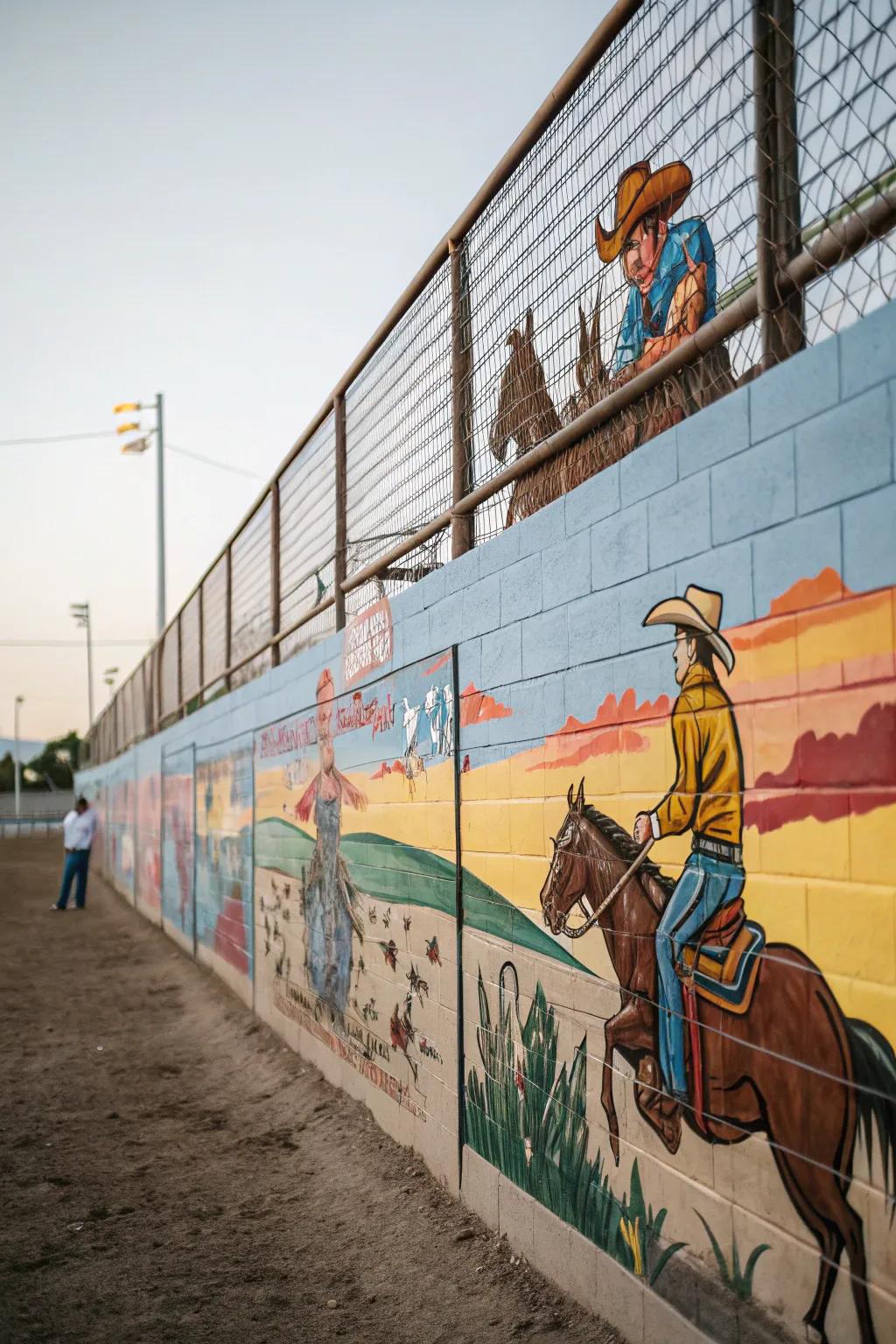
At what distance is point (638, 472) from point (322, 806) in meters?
4.21

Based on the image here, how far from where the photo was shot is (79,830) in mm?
19062

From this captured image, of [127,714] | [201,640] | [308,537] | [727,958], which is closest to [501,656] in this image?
[727,958]

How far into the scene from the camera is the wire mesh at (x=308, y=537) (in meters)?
7.34

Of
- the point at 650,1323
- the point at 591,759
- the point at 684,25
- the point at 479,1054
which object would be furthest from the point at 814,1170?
the point at 684,25

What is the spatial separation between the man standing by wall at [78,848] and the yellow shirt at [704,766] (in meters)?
16.7

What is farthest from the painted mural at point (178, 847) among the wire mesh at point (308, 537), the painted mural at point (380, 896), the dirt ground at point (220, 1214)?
the wire mesh at point (308, 537)

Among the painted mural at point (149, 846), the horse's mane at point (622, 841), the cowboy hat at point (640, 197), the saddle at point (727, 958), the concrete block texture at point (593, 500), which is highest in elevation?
the cowboy hat at point (640, 197)

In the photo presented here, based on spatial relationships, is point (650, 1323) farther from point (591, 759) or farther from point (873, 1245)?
point (591, 759)

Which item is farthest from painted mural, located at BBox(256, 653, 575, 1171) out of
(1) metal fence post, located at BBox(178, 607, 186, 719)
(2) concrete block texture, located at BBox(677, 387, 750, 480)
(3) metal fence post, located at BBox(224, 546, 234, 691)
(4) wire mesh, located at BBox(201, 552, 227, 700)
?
(1) metal fence post, located at BBox(178, 607, 186, 719)

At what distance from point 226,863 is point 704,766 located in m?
8.37

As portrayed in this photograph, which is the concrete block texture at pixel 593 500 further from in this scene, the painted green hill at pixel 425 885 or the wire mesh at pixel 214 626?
the wire mesh at pixel 214 626

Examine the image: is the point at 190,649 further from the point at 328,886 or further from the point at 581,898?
the point at 581,898

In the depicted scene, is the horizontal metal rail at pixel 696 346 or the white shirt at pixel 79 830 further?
the white shirt at pixel 79 830

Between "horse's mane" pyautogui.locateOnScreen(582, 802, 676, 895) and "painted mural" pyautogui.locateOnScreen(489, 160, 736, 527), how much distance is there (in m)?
1.09
